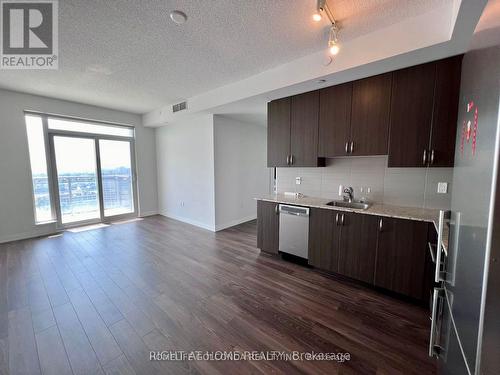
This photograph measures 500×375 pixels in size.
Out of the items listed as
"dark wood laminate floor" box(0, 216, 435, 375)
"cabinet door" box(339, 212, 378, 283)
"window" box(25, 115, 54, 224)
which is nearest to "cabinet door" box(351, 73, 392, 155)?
"cabinet door" box(339, 212, 378, 283)

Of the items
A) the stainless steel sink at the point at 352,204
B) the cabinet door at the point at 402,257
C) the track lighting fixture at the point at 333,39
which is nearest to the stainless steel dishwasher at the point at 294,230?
the stainless steel sink at the point at 352,204

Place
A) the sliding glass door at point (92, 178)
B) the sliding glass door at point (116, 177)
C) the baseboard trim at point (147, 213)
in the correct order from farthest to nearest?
the baseboard trim at point (147, 213) → the sliding glass door at point (116, 177) → the sliding glass door at point (92, 178)

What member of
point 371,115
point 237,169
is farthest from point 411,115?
point 237,169

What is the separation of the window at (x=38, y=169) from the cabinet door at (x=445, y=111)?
671 centimetres

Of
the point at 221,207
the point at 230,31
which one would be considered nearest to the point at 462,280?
the point at 230,31

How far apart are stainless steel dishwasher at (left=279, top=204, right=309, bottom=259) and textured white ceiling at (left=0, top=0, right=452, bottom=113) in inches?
81.8

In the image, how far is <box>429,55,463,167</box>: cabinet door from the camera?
1991mm

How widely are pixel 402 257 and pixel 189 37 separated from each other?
334 cm

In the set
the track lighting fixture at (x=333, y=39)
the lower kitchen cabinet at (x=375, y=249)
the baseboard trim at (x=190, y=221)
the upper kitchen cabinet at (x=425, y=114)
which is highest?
the track lighting fixture at (x=333, y=39)

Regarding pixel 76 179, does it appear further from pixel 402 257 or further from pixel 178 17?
pixel 402 257

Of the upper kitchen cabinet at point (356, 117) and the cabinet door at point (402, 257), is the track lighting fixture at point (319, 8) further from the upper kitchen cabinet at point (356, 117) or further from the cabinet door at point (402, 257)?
the cabinet door at point (402, 257)

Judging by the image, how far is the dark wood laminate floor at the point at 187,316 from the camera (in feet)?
4.96

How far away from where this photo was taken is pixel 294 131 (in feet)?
10.3

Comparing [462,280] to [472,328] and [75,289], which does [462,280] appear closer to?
[472,328]
